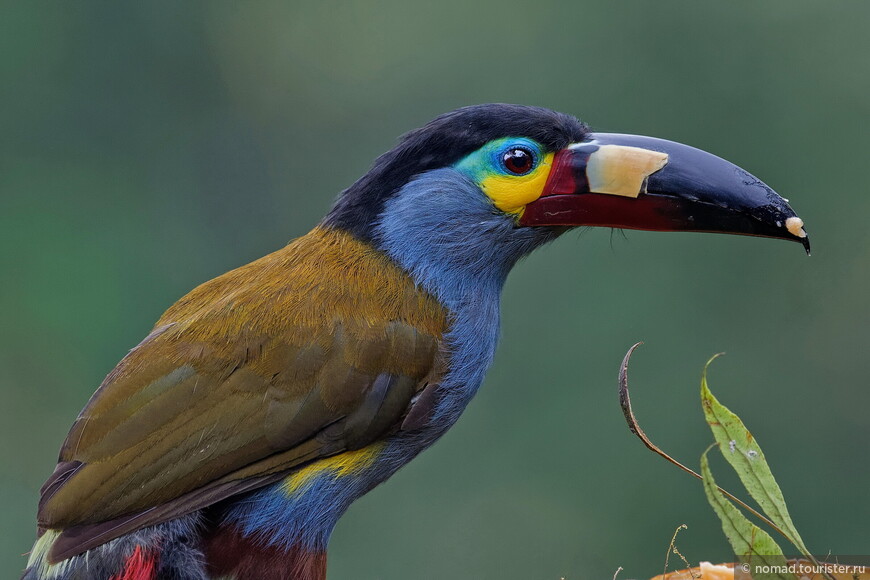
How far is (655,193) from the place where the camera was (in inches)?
116

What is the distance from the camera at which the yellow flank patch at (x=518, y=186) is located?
3010 mm

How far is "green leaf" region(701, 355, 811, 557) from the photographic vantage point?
217 cm

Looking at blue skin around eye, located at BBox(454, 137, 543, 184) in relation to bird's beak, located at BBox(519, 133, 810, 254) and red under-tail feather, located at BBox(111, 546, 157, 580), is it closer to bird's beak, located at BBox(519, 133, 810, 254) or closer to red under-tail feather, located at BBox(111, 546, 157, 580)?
bird's beak, located at BBox(519, 133, 810, 254)

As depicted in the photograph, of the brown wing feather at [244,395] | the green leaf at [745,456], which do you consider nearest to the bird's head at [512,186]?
the brown wing feather at [244,395]

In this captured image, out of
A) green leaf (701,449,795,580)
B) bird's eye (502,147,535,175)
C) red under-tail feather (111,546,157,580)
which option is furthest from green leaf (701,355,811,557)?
red under-tail feather (111,546,157,580)

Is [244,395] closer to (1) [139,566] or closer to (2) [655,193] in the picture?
(1) [139,566]

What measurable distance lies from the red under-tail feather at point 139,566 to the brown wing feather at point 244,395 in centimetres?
8

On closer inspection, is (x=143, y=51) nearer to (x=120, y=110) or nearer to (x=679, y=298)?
(x=120, y=110)

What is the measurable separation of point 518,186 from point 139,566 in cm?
127

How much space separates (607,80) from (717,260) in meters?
1.04

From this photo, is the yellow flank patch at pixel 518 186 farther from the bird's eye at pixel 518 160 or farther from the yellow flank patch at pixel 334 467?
the yellow flank patch at pixel 334 467

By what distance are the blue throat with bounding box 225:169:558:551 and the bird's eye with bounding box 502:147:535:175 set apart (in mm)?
99

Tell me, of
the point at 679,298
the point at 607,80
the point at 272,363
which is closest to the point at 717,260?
the point at 679,298

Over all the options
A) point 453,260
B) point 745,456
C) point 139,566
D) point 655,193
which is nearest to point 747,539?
point 745,456
